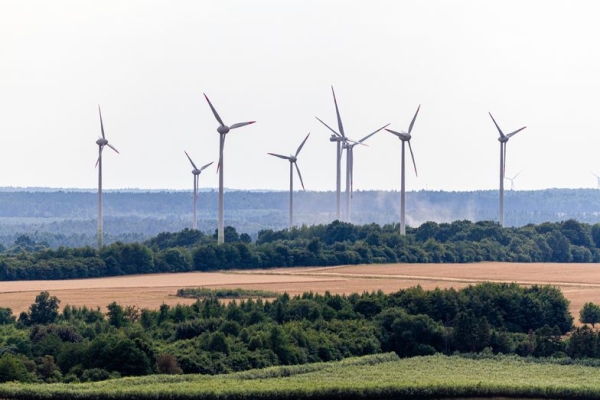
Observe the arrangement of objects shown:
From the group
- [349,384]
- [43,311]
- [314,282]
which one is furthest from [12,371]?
[314,282]

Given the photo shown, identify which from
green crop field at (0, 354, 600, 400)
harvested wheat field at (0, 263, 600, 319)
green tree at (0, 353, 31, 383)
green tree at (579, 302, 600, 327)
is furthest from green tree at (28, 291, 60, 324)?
green tree at (579, 302, 600, 327)

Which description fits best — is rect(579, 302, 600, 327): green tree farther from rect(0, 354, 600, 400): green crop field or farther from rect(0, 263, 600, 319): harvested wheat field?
rect(0, 354, 600, 400): green crop field

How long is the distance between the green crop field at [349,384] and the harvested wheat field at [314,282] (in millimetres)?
33165

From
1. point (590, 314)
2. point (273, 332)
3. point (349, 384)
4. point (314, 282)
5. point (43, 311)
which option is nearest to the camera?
point (349, 384)

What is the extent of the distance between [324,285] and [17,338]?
56354 mm

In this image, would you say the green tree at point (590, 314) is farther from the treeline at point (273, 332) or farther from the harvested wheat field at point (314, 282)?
the harvested wheat field at point (314, 282)

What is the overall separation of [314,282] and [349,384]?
7259cm

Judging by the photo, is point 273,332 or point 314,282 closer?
point 273,332

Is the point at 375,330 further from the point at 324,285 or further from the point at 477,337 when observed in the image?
the point at 324,285

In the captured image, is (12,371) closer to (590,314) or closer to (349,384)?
(349,384)

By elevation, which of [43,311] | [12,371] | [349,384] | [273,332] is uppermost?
[43,311]

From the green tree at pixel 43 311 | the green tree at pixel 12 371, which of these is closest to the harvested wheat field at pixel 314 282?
the green tree at pixel 43 311

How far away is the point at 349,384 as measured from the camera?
82188 mm

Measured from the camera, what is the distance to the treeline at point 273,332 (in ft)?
290
